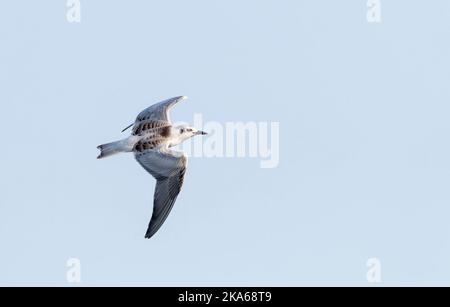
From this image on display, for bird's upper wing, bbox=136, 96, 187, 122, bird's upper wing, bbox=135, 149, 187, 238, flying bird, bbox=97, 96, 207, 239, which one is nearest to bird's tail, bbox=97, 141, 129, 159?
flying bird, bbox=97, 96, 207, 239

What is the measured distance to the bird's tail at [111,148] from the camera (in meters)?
38.3

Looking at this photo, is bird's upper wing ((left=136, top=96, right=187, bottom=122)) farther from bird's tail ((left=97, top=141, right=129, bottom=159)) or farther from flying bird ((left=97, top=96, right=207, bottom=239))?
bird's tail ((left=97, top=141, right=129, bottom=159))

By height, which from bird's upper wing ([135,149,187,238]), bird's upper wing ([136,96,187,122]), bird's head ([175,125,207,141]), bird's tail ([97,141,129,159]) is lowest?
bird's upper wing ([135,149,187,238])

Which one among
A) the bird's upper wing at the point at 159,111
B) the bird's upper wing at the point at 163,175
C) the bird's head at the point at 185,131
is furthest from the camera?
the bird's upper wing at the point at 159,111

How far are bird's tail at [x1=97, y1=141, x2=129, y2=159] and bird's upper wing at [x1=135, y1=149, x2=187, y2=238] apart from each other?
530 mm

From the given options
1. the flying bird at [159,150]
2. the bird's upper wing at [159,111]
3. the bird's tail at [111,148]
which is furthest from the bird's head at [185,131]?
the bird's tail at [111,148]

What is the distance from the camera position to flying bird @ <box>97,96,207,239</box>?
3753 cm

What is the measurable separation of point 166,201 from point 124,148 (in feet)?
7.29

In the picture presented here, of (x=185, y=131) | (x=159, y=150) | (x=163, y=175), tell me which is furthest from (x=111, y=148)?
(x=185, y=131)

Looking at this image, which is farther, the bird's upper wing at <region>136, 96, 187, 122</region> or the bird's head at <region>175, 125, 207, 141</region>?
the bird's upper wing at <region>136, 96, 187, 122</region>

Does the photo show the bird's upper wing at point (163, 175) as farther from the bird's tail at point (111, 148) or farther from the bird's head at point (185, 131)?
the bird's head at point (185, 131)

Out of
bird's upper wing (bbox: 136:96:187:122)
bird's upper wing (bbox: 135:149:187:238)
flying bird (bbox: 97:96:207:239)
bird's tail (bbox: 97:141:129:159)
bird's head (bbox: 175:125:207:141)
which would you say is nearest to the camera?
bird's upper wing (bbox: 135:149:187:238)
